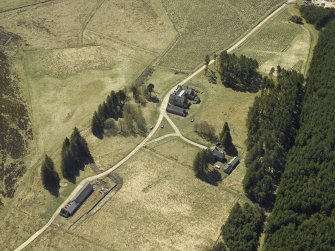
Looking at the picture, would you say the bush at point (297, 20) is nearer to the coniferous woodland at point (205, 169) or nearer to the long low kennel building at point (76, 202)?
the coniferous woodland at point (205, 169)

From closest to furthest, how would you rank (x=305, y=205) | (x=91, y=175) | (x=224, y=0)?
(x=305, y=205) < (x=91, y=175) < (x=224, y=0)

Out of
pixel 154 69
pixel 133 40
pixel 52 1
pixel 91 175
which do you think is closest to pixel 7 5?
pixel 52 1

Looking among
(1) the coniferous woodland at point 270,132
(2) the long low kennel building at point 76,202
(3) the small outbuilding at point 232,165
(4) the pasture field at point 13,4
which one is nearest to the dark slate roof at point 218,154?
(3) the small outbuilding at point 232,165

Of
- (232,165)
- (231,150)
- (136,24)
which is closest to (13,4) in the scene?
(136,24)

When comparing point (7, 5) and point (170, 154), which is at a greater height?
point (7, 5)

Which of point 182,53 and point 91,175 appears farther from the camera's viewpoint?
point 182,53

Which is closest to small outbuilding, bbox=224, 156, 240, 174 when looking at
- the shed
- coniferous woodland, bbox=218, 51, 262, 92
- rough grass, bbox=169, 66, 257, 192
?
rough grass, bbox=169, 66, 257, 192

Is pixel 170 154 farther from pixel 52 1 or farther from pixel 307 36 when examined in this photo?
pixel 52 1

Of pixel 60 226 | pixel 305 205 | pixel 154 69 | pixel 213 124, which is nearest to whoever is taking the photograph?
pixel 305 205
